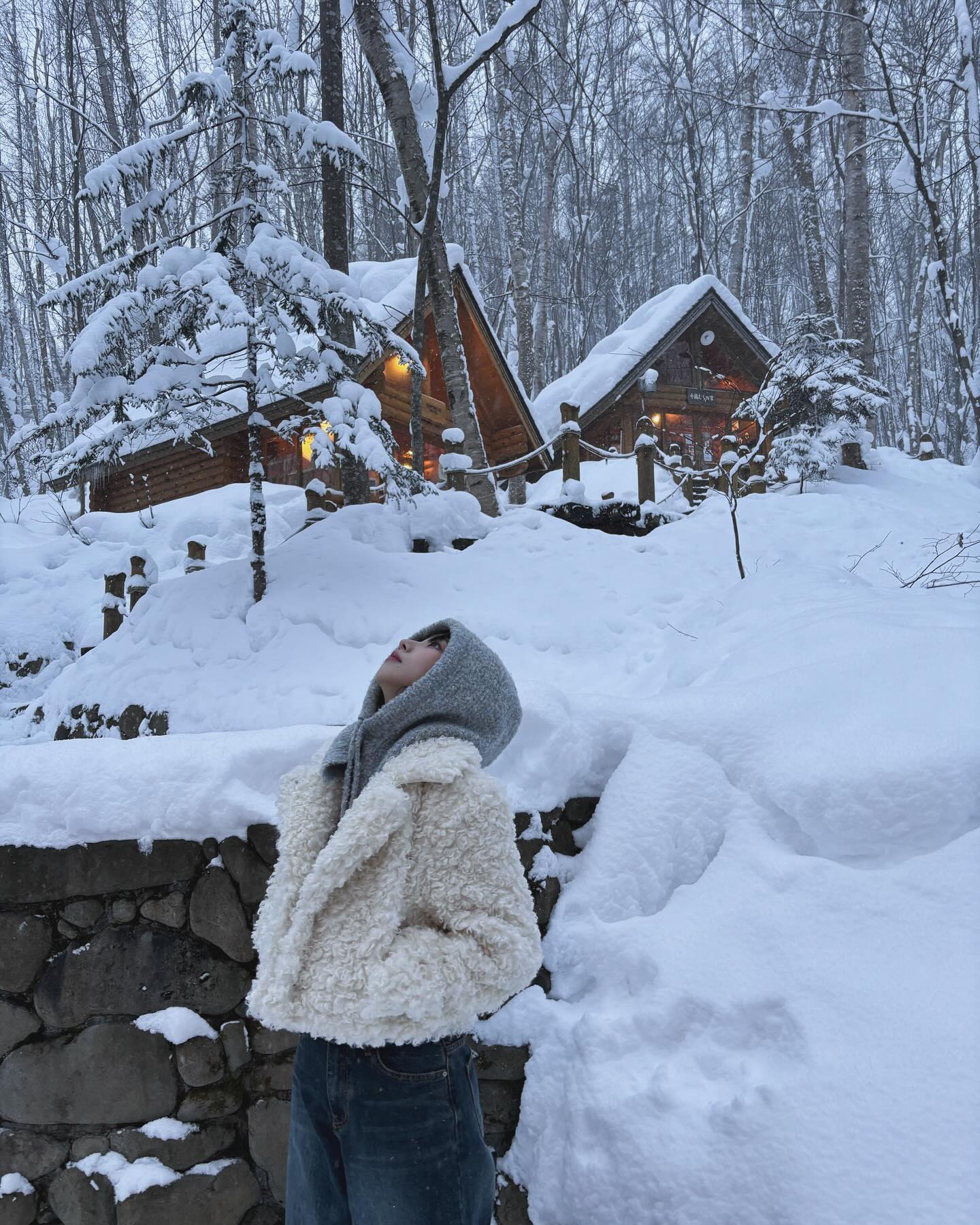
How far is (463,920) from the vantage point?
4.50 feet

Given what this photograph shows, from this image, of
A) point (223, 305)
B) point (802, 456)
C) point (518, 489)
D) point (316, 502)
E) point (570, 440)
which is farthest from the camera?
point (518, 489)

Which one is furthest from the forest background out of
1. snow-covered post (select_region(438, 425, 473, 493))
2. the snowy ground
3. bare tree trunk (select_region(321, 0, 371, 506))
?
the snowy ground

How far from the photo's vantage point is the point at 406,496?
22.4 feet

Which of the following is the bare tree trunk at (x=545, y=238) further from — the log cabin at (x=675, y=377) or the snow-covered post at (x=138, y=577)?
the snow-covered post at (x=138, y=577)

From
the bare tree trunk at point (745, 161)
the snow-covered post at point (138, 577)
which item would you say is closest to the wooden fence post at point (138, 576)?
the snow-covered post at point (138, 577)

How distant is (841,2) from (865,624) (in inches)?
479

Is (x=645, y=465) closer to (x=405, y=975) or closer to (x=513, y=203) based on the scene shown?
(x=513, y=203)

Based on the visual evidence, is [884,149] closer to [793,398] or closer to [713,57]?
[713,57]

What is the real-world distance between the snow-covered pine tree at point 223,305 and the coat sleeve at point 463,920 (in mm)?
5309

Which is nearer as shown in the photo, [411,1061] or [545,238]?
[411,1061]

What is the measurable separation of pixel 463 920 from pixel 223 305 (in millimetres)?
5695

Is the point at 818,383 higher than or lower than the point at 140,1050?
higher

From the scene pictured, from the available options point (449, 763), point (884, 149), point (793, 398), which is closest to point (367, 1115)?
point (449, 763)

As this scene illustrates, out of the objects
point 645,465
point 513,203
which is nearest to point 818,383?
point 645,465
